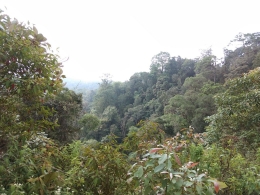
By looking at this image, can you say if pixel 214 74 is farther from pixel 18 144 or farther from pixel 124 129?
pixel 18 144

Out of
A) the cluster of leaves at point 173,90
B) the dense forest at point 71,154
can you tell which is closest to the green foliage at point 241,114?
the dense forest at point 71,154

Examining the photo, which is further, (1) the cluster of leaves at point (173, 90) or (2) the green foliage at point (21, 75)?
(1) the cluster of leaves at point (173, 90)

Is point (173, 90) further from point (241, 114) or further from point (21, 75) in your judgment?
point (21, 75)

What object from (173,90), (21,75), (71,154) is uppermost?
(173,90)

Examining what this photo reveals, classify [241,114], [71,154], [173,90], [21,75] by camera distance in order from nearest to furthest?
[21,75] → [71,154] → [241,114] → [173,90]

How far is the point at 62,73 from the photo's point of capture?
1136 millimetres

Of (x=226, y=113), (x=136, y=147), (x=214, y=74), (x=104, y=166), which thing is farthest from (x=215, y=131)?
(x=214, y=74)

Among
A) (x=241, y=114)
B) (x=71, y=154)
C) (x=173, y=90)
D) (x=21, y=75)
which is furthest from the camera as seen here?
(x=173, y=90)

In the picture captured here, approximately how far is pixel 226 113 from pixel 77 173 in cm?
328

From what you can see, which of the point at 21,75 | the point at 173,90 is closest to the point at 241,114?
the point at 21,75

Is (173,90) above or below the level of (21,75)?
above

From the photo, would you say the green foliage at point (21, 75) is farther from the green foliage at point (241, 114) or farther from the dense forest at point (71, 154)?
the green foliage at point (241, 114)

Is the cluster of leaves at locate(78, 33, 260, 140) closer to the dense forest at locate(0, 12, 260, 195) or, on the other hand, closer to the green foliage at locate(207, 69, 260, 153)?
the green foliage at locate(207, 69, 260, 153)

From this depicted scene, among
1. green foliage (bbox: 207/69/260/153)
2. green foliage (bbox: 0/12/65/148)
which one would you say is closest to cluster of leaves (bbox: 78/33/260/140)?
green foliage (bbox: 207/69/260/153)
